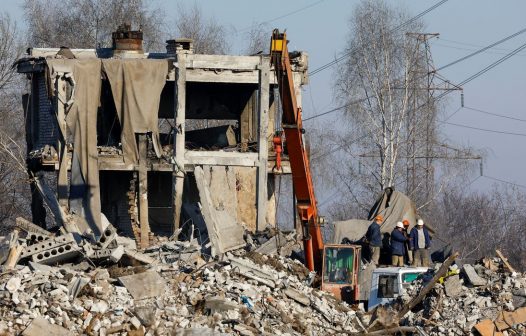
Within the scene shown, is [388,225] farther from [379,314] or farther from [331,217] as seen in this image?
[331,217]

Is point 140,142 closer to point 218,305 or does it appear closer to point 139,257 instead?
point 139,257

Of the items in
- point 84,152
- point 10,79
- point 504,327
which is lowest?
point 504,327

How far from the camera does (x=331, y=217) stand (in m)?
68.4

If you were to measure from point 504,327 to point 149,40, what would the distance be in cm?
3115

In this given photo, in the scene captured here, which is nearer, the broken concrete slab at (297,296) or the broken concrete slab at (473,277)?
the broken concrete slab at (297,296)

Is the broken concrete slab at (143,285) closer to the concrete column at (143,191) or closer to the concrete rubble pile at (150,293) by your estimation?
the concrete rubble pile at (150,293)

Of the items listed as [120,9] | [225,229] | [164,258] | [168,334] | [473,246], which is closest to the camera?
[168,334]

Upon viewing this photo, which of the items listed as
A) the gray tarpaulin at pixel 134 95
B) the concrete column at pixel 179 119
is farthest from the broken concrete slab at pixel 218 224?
the gray tarpaulin at pixel 134 95

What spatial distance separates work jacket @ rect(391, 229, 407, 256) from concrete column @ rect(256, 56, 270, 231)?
5.37 metres

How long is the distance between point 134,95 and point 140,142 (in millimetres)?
1242

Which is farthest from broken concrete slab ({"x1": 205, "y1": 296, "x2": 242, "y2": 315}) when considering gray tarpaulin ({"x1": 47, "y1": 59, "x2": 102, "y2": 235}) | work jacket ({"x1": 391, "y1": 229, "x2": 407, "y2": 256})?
gray tarpaulin ({"x1": 47, "y1": 59, "x2": 102, "y2": 235})

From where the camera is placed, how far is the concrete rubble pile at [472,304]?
69.9 ft

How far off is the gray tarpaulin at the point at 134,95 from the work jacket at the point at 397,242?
7.22 metres

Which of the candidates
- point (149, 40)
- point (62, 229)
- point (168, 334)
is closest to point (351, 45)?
point (149, 40)
